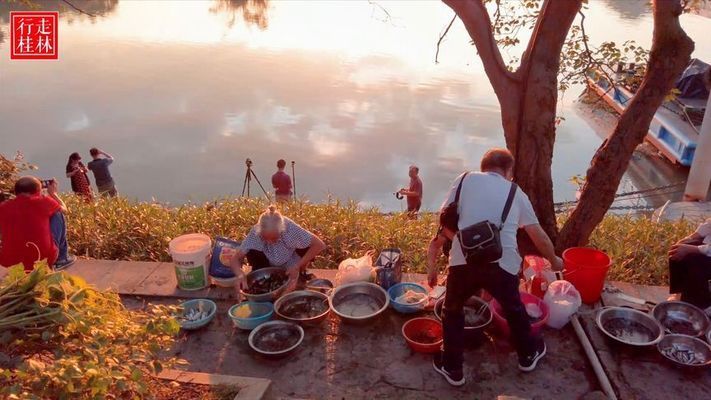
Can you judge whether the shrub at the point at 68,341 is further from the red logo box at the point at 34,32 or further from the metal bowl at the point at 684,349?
the red logo box at the point at 34,32

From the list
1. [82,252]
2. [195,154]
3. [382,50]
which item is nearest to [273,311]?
[82,252]

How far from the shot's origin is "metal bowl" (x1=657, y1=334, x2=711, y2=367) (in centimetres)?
420

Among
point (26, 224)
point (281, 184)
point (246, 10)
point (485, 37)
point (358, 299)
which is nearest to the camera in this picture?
point (358, 299)

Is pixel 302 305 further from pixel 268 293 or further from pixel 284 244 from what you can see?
pixel 284 244

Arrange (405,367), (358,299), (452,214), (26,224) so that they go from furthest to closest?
(26,224)
(358,299)
(405,367)
(452,214)

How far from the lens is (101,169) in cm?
1066

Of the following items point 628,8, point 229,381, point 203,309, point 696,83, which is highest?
point 628,8

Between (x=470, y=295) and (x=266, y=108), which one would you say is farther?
(x=266, y=108)

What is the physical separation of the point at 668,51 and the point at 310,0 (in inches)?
2021

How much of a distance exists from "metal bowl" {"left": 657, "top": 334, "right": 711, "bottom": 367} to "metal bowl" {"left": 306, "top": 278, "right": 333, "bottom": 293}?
3055 mm

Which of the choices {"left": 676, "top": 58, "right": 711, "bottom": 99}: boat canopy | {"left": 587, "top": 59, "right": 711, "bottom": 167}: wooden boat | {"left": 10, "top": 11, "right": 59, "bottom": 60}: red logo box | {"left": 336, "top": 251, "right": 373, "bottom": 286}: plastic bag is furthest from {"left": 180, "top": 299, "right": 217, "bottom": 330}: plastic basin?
{"left": 676, "top": 58, "right": 711, "bottom": 99}: boat canopy

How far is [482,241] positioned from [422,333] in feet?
4.68

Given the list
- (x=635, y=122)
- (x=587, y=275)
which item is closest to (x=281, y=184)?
(x=587, y=275)

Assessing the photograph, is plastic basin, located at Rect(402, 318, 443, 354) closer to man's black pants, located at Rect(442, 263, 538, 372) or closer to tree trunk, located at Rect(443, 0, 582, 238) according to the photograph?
man's black pants, located at Rect(442, 263, 538, 372)
